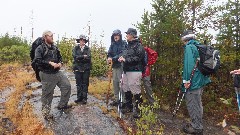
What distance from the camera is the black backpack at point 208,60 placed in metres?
6.68

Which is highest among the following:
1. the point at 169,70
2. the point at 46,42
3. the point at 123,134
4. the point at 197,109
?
the point at 46,42

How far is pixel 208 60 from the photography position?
671cm

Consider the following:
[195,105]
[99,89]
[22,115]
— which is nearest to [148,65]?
[195,105]

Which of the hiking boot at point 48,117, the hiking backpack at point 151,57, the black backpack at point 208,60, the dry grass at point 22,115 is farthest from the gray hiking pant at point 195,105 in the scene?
the hiking boot at point 48,117

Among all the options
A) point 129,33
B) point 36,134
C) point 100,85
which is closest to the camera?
point 36,134

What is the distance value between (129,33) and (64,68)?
29.2 feet

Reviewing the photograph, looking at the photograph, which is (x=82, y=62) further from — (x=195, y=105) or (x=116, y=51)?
(x=195, y=105)

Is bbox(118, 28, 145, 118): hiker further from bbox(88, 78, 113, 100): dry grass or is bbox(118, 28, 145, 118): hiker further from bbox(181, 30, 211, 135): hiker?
bbox(88, 78, 113, 100): dry grass

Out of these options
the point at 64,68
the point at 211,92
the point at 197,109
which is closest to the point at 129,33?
the point at 197,109

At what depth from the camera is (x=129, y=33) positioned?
25.5 ft

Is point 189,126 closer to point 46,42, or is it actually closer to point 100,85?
point 46,42

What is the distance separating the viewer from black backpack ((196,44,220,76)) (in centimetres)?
668

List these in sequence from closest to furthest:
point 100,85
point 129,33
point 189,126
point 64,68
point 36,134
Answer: point 36,134 < point 189,126 < point 129,33 < point 100,85 < point 64,68

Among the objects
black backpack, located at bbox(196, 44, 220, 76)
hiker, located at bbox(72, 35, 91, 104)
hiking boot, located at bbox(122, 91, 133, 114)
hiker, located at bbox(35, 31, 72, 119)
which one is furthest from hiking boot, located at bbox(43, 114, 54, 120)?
black backpack, located at bbox(196, 44, 220, 76)
